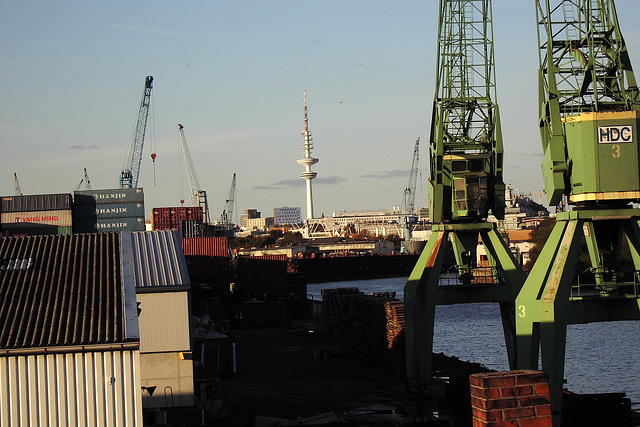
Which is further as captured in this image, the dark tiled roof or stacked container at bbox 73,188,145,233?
stacked container at bbox 73,188,145,233

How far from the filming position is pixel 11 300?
1734 centimetres

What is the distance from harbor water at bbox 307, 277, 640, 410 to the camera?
4278 centimetres

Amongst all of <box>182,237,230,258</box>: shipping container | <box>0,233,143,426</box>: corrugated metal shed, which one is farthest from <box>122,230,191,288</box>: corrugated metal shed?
<box>182,237,230,258</box>: shipping container

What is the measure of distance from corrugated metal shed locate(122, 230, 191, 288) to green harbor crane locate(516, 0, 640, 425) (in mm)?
10279

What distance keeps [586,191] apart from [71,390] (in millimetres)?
15342

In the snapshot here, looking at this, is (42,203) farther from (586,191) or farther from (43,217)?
(586,191)

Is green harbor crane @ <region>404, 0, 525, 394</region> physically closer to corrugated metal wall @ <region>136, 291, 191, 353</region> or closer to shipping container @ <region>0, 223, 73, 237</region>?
corrugated metal wall @ <region>136, 291, 191, 353</region>

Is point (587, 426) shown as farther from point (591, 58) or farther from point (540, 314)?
point (591, 58)

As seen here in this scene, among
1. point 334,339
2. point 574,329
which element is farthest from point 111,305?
point 574,329

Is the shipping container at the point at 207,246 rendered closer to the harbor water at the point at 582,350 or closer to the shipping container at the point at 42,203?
the shipping container at the point at 42,203

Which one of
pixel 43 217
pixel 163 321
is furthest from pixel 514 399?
pixel 43 217

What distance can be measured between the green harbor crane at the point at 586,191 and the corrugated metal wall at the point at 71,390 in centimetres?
1245

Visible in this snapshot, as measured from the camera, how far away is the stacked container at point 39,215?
61.4 m

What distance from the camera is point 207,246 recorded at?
248ft
